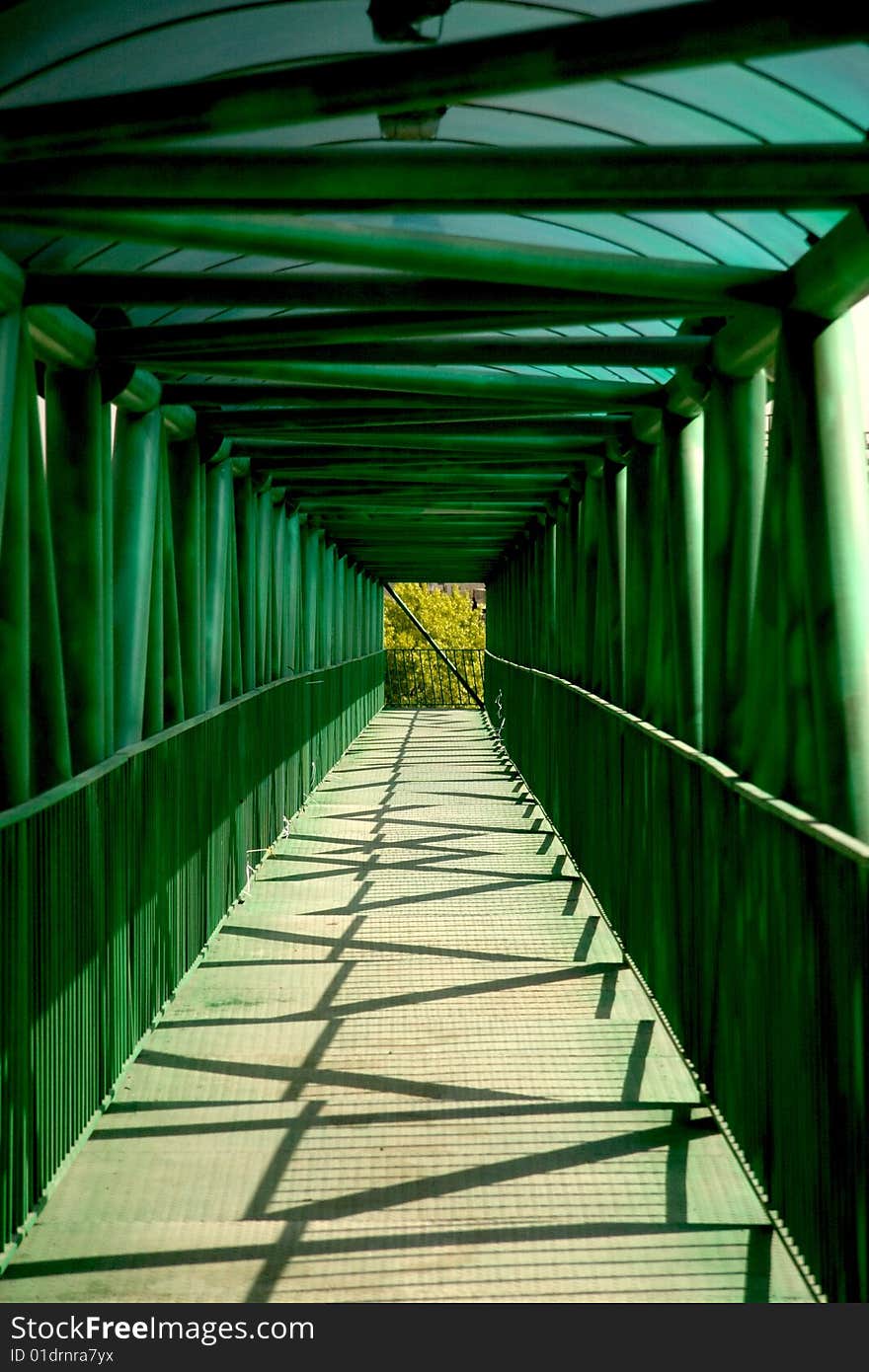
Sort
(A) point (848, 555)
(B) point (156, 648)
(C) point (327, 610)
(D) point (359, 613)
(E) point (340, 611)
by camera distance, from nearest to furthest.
Result: (A) point (848, 555)
(B) point (156, 648)
(C) point (327, 610)
(E) point (340, 611)
(D) point (359, 613)

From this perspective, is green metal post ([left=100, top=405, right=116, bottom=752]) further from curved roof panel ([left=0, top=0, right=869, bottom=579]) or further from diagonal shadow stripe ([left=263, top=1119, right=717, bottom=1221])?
diagonal shadow stripe ([left=263, top=1119, right=717, bottom=1221])

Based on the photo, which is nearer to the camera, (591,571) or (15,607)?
(15,607)

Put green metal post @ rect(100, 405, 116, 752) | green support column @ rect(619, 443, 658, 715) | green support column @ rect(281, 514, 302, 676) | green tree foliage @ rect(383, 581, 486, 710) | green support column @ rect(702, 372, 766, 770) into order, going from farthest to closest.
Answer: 1. green tree foliage @ rect(383, 581, 486, 710)
2. green support column @ rect(281, 514, 302, 676)
3. green support column @ rect(619, 443, 658, 715)
4. green metal post @ rect(100, 405, 116, 752)
5. green support column @ rect(702, 372, 766, 770)

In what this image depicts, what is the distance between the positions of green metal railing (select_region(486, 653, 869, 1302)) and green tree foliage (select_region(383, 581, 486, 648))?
53.1m

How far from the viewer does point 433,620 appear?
64.6 meters

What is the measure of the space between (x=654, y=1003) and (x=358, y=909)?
3.71 meters

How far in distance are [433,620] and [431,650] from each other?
10567 mm

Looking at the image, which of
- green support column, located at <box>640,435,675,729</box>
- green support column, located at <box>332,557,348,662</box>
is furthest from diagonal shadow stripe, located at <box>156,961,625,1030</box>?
green support column, located at <box>332,557,348,662</box>

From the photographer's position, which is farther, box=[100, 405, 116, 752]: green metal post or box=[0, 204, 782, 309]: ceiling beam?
box=[100, 405, 116, 752]: green metal post

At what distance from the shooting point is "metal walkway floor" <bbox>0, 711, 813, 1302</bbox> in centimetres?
499

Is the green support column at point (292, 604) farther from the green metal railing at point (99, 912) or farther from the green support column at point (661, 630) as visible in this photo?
the green support column at point (661, 630)

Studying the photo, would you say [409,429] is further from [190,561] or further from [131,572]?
[131,572]

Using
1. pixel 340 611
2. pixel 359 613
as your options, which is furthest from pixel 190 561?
pixel 359 613
